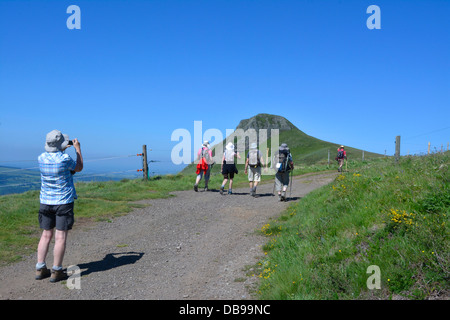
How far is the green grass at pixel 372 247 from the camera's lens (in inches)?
154

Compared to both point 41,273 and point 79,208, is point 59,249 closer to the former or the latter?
point 41,273

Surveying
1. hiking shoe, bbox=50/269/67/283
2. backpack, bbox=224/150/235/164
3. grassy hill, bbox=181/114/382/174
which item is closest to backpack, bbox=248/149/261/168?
backpack, bbox=224/150/235/164

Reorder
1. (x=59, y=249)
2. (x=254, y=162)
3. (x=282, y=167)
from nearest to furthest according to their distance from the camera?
(x=59, y=249), (x=282, y=167), (x=254, y=162)

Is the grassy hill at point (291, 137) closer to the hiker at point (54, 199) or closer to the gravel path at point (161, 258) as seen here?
the gravel path at point (161, 258)

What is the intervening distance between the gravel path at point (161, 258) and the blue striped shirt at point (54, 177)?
1.29 meters

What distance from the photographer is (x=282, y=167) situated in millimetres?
12289

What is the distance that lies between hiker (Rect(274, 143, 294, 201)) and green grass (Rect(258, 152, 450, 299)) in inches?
206

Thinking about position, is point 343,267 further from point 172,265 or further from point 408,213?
point 172,265

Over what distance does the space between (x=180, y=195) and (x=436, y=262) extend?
11.8m

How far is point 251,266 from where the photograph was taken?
576 centimetres

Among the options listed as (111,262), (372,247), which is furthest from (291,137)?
(372,247)

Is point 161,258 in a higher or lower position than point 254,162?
lower

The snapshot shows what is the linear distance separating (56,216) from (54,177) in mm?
625
